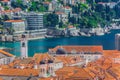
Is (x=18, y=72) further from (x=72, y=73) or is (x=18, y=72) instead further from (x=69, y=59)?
(x=69, y=59)

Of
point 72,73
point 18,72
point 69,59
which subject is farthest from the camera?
point 69,59

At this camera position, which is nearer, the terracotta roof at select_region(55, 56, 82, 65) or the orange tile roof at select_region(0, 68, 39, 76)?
the orange tile roof at select_region(0, 68, 39, 76)

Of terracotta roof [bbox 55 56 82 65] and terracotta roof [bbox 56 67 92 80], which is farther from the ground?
terracotta roof [bbox 56 67 92 80]

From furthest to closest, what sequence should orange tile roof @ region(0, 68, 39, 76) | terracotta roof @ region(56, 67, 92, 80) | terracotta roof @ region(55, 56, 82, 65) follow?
terracotta roof @ region(55, 56, 82, 65)
orange tile roof @ region(0, 68, 39, 76)
terracotta roof @ region(56, 67, 92, 80)

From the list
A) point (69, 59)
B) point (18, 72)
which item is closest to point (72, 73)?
point (18, 72)

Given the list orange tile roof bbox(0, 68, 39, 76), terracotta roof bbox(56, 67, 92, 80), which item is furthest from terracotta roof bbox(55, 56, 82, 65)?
orange tile roof bbox(0, 68, 39, 76)

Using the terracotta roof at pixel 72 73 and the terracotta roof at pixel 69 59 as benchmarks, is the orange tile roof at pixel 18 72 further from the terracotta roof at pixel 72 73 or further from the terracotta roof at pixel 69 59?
the terracotta roof at pixel 69 59

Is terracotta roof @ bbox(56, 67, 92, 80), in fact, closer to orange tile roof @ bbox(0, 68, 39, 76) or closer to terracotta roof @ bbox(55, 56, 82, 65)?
orange tile roof @ bbox(0, 68, 39, 76)

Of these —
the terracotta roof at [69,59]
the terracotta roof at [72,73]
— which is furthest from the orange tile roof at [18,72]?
the terracotta roof at [69,59]

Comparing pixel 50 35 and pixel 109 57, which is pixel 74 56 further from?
pixel 50 35

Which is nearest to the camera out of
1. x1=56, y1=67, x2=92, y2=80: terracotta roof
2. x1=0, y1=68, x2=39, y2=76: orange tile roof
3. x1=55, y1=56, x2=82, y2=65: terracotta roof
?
x1=56, y1=67, x2=92, y2=80: terracotta roof

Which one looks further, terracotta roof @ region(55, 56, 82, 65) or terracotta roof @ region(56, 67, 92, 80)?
terracotta roof @ region(55, 56, 82, 65)

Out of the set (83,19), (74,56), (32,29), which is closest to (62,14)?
(83,19)
